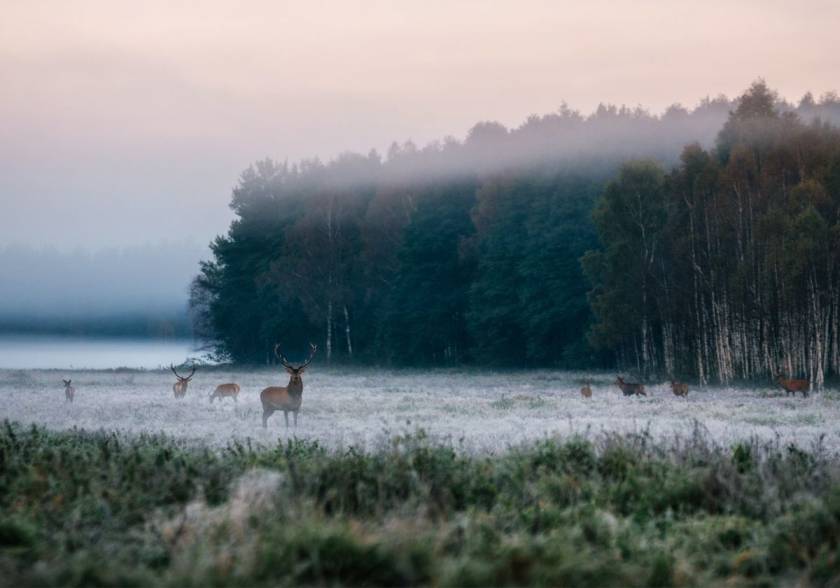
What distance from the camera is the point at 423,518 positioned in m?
6.62

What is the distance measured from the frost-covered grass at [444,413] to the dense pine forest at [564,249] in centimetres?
471

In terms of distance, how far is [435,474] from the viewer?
8.70 meters

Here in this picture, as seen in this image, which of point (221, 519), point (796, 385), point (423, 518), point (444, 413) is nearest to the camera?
point (221, 519)

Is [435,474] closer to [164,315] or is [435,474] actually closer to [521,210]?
Answer: [521,210]

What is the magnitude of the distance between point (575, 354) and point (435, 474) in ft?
137

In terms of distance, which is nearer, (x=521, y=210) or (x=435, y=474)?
(x=435, y=474)

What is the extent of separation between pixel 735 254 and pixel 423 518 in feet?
105

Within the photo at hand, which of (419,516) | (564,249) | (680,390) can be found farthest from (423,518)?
(564,249)

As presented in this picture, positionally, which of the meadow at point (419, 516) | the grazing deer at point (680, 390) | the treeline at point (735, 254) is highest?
the treeline at point (735, 254)

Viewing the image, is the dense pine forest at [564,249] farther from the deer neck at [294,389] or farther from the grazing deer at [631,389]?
the deer neck at [294,389]

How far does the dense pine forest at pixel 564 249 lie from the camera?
34.4 metres

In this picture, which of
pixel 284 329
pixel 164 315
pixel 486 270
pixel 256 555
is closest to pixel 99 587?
pixel 256 555

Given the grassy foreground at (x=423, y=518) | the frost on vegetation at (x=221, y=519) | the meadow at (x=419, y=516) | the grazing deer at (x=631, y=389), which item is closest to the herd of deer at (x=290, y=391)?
the grazing deer at (x=631, y=389)

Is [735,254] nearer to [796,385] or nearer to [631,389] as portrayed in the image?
[796,385]
